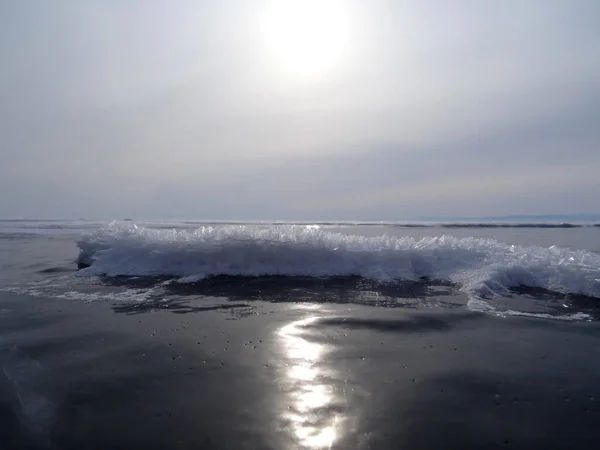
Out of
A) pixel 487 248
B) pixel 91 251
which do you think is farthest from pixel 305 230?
pixel 91 251

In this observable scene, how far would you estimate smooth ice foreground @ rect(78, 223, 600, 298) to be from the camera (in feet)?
36.5

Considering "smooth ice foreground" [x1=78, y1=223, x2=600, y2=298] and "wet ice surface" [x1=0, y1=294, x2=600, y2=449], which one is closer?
"wet ice surface" [x1=0, y1=294, x2=600, y2=449]

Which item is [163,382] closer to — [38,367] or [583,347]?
[38,367]

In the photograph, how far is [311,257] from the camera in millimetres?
12422

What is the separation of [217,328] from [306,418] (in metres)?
3.32

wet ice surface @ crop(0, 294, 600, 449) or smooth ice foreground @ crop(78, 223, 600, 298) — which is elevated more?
smooth ice foreground @ crop(78, 223, 600, 298)

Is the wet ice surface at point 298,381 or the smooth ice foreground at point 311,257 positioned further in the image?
the smooth ice foreground at point 311,257

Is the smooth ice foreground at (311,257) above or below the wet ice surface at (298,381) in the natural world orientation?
above

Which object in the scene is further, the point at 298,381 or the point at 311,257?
the point at 311,257

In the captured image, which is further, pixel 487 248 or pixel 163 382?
pixel 487 248

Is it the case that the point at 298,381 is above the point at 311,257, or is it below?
below

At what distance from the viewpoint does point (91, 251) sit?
14148mm

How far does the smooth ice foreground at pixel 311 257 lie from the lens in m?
11.1

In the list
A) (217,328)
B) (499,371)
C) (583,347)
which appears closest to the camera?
(499,371)
